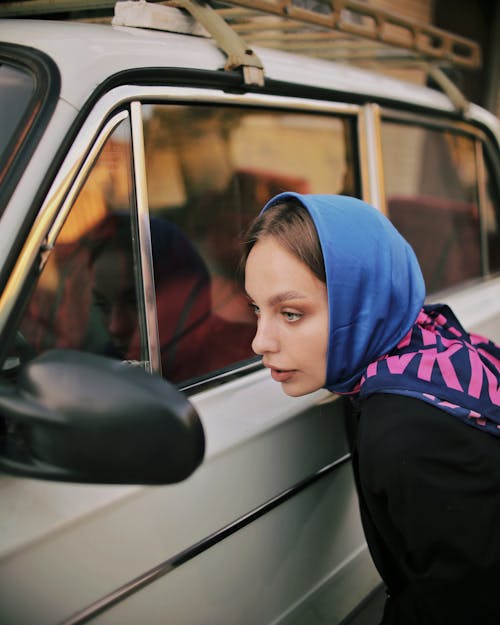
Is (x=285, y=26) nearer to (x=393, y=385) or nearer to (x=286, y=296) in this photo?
(x=286, y=296)

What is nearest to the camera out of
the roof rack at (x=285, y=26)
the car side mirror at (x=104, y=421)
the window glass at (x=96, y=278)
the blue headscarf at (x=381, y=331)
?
the car side mirror at (x=104, y=421)

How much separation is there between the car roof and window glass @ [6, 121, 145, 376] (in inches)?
5.2

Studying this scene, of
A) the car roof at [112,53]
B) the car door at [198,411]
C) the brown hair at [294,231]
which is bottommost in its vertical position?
the car door at [198,411]

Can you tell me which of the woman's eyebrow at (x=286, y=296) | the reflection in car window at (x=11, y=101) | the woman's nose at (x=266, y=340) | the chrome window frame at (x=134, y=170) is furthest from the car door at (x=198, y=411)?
the woman's eyebrow at (x=286, y=296)

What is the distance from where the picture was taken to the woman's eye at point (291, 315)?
4.31 ft

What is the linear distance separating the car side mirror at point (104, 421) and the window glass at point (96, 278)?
45cm

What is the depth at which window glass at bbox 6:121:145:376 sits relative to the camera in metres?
1.40

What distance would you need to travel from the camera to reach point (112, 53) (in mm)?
1332

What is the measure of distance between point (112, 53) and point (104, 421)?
888 mm

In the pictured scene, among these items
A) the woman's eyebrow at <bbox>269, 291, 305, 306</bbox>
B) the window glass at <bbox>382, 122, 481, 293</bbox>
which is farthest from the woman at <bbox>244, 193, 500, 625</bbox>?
the window glass at <bbox>382, 122, 481, 293</bbox>

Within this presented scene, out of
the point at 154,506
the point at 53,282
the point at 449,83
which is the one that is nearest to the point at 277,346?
the point at 154,506

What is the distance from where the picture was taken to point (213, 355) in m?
2.12

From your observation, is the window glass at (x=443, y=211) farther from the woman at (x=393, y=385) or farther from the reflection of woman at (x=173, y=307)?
the woman at (x=393, y=385)

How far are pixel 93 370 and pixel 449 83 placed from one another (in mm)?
2325
